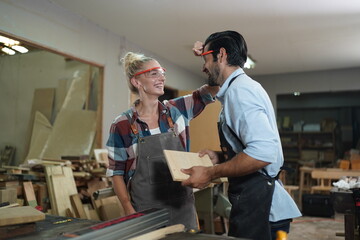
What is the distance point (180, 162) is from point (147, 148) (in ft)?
1.31

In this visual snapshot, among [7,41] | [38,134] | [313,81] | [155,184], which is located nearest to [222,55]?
[155,184]

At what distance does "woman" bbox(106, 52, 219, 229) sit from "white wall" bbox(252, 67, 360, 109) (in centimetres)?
670

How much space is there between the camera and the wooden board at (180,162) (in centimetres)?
145

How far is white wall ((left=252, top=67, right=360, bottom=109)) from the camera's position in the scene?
7648mm

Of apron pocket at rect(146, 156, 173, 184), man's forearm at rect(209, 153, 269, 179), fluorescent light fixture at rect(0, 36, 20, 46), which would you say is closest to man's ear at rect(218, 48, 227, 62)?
man's forearm at rect(209, 153, 269, 179)

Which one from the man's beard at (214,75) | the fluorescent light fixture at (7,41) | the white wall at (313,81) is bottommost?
the man's beard at (214,75)

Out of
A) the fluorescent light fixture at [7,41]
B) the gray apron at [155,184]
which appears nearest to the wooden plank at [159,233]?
the gray apron at [155,184]

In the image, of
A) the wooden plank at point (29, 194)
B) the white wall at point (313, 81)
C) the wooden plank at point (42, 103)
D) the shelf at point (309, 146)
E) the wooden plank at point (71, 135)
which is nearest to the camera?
the wooden plank at point (29, 194)

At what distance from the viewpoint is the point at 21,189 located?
311 cm

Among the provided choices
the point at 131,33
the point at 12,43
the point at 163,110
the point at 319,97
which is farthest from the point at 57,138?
the point at 319,97

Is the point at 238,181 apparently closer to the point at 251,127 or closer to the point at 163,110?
the point at 251,127

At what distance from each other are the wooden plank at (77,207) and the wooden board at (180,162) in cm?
200

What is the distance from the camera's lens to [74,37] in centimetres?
421

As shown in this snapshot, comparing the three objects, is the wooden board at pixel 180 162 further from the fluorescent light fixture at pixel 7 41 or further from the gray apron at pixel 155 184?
the fluorescent light fixture at pixel 7 41
